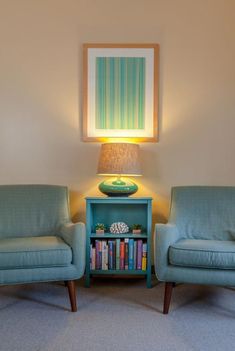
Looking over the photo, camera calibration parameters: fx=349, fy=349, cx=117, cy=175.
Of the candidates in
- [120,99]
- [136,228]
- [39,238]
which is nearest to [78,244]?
[39,238]

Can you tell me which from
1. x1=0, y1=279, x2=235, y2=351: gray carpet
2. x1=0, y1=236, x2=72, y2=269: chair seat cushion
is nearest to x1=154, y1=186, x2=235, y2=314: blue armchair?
x1=0, y1=279, x2=235, y2=351: gray carpet

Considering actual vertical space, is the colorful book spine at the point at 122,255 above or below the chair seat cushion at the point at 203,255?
below

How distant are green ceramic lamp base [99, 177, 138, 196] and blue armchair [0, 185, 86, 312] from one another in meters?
0.31

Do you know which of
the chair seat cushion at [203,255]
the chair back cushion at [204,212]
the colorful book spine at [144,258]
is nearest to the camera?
the chair seat cushion at [203,255]

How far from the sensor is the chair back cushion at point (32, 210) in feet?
8.51

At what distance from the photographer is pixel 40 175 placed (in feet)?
9.84

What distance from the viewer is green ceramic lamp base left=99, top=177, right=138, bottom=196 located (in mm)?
2689

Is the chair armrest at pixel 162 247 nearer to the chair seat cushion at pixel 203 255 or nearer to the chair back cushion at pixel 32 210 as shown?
the chair seat cushion at pixel 203 255

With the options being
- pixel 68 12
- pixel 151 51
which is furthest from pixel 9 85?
pixel 151 51

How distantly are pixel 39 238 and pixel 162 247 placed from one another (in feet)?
2.84

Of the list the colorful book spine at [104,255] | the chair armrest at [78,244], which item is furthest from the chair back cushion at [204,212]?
the chair armrest at [78,244]

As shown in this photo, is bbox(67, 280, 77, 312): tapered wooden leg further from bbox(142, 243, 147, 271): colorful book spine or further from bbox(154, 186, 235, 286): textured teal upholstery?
bbox(142, 243, 147, 271): colorful book spine

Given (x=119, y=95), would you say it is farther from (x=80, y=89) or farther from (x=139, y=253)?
(x=139, y=253)

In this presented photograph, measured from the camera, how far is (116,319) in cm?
209
